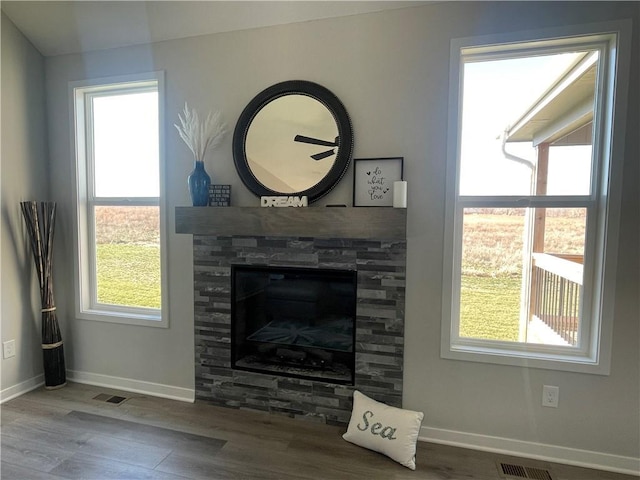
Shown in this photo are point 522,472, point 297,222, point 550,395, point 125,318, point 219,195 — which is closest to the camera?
point 522,472

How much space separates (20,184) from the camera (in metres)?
2.67

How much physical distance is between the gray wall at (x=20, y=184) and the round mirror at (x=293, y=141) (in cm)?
162

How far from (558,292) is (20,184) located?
3662 mm

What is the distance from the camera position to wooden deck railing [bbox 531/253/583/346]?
2068 mm

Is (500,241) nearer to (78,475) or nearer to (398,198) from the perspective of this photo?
(398,198)

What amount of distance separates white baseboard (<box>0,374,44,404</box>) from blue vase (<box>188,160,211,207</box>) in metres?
1.92

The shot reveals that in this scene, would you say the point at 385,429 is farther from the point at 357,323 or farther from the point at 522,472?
the point at 522,472

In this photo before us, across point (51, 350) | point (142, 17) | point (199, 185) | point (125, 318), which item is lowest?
point (51, 350)

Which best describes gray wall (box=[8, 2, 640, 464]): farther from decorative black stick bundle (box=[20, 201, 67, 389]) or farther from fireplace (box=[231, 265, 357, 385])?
decorative black stick bundle (box=[20, 201, 67, 389])

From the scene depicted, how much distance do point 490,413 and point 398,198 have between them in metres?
1.35

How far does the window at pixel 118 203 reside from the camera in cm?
274

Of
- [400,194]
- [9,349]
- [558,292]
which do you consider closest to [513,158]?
[400,194]

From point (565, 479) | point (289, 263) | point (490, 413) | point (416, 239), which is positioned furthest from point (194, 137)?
point (565, 479)

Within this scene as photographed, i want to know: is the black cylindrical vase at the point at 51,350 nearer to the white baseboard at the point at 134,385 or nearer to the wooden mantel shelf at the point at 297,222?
the white baseboard at the point at 134,385
